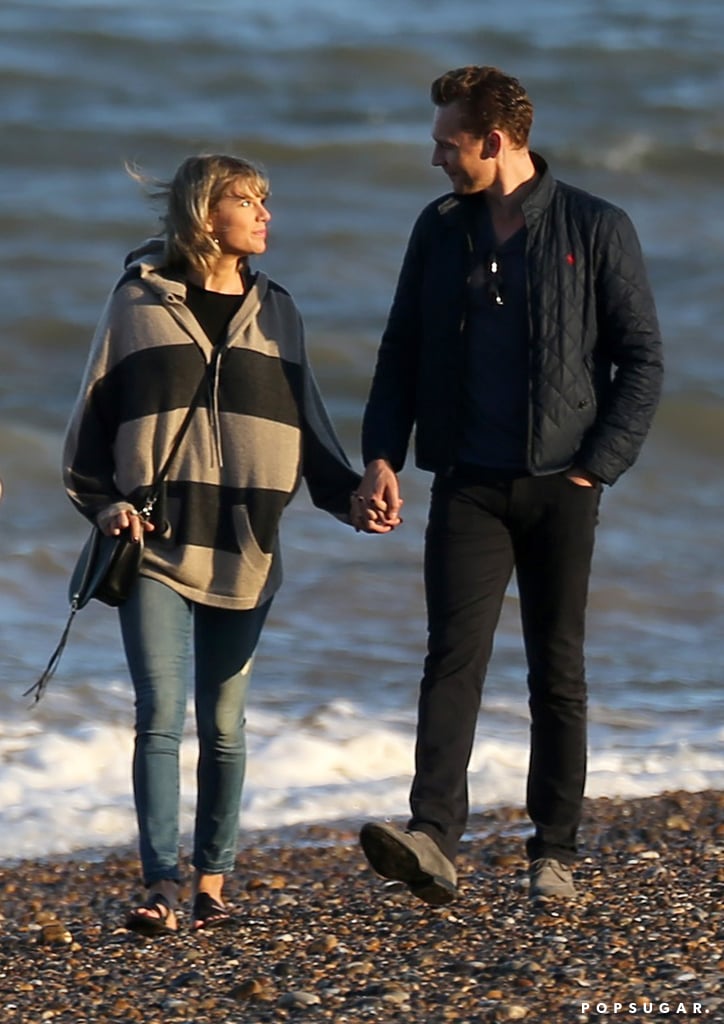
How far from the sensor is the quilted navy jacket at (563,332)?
13.1 feet

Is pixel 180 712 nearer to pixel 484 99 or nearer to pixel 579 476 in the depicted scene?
pixel 579 476

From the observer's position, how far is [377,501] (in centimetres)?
412

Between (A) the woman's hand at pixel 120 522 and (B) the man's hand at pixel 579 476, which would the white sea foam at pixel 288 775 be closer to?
(A) the woman's hand at pixel 120 522

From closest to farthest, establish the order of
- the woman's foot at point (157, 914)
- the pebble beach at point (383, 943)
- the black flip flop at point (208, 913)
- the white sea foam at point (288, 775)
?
the pebble beach at point (383, 943) → the woman's foot at point (157, 914) → the black flip flop at point (208, 913) → the white sea foam at point (288, 775)

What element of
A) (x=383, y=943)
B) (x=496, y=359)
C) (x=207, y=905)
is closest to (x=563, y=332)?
(x=496, y=359)

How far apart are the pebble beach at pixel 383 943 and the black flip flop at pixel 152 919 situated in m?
0.05

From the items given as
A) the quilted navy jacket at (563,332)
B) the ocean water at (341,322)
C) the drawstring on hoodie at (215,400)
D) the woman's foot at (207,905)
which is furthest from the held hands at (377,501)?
the ocean water at (341,322)

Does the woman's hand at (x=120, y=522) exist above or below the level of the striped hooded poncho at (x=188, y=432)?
below

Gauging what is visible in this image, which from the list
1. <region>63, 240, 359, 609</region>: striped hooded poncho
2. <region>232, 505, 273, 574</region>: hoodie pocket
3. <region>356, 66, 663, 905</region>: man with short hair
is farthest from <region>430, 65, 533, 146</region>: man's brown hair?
<region>232, 505, 273, 574</region>: hoodie pocket

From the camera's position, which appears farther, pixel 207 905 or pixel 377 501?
pixel 207 905

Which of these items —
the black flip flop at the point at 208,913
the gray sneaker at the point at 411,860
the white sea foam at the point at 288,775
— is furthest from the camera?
the white sea foam at the point at 288,775

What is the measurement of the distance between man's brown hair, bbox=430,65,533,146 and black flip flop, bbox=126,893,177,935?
1.87m

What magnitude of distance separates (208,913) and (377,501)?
105 centimetres

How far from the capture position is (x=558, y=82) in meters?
22.0
